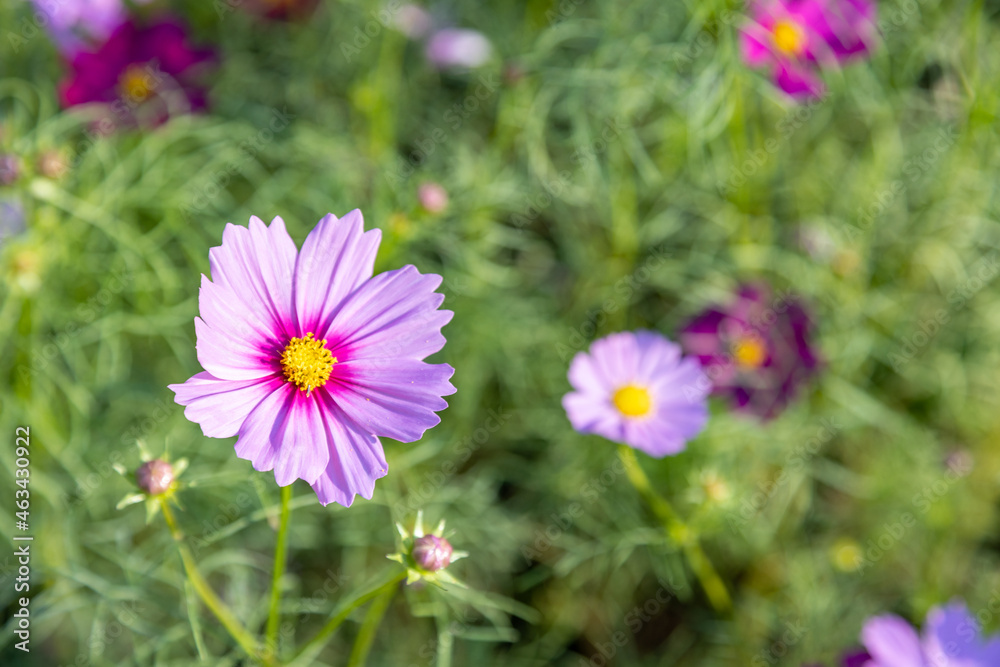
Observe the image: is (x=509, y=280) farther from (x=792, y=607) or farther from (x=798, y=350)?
(x=792, y=607)

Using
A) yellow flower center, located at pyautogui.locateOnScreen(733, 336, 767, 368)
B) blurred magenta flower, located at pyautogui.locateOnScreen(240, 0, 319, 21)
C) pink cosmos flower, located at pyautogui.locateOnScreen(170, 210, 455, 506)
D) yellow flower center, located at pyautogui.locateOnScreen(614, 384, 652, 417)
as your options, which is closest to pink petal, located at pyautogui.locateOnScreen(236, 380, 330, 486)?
pink cosmos flower, located at pyautogui.locateOnScreen(170, 210, 455, 506)

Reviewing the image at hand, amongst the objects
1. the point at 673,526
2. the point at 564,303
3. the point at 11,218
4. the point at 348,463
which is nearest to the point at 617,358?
the point at 673,526

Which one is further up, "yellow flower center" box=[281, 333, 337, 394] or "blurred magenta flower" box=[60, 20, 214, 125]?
"yellow flower center" box=[281, 333, 337, 394]

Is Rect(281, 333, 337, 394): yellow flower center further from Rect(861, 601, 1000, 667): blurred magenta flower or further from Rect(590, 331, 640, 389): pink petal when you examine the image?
Rect(861, 601, 1000, 667): blurred magenta flower

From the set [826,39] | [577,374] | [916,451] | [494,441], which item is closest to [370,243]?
[577,374]

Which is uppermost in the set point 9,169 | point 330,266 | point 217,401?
point 330,266

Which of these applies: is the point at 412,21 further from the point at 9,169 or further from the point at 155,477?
the point at 155,477
